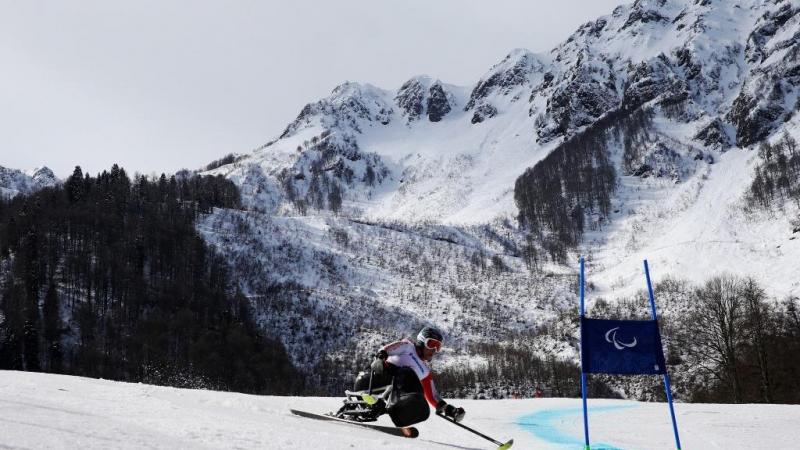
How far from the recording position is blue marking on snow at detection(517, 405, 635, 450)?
10469 millimetres

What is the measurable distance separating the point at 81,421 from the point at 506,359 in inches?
4091

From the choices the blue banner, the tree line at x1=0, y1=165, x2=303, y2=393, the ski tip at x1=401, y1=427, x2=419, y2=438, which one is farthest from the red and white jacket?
the tree line at x1=0, y1=165, x2=303, y2=393

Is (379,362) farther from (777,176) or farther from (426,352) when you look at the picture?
(777,176)

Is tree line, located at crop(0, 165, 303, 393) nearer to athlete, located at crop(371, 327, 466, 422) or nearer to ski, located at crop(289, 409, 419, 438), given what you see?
ski, located at crop(289, 409, 419, 438)

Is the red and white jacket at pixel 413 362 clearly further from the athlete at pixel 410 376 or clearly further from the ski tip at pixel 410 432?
the ski tip at pixel 410 432

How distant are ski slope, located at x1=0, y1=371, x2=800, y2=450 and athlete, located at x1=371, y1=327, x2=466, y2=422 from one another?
599 millimetres

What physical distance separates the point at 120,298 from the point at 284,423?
372 feet

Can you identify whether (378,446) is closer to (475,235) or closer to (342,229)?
(342,229)

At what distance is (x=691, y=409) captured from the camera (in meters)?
15.3

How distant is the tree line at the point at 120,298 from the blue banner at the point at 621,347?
77528 mm

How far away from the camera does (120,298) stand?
108m

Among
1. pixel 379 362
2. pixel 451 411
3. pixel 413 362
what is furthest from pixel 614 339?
pixel 379 362

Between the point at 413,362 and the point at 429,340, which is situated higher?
the point at 429,340

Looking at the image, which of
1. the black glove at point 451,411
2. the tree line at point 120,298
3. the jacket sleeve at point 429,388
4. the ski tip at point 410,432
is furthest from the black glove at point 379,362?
the tree line at point 120,298
